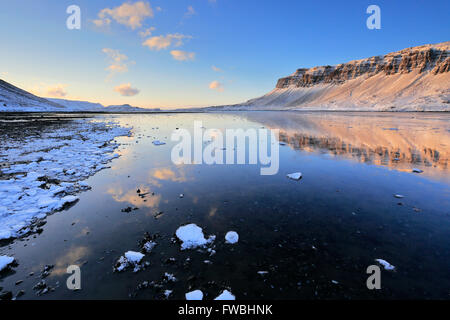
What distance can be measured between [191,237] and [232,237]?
1.07m

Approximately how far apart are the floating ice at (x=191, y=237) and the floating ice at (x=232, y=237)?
357 millimetres

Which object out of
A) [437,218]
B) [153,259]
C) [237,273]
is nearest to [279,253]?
[237,273]

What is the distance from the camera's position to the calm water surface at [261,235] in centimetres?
377

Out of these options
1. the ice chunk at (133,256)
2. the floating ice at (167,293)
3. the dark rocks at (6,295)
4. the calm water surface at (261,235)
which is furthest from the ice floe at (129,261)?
the dark rocks at (6,295)

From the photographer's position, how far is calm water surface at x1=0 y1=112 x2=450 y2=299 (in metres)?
3.77

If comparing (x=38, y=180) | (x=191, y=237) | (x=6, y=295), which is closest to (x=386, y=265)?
(x=191, y=237)

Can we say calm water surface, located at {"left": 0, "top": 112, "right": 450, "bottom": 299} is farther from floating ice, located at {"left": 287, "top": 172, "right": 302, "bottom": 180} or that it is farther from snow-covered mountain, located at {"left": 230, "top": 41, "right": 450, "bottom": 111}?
snow-covered mountain, located at {"left": 230, "top": 41, "right": 450, "bottom": 111}

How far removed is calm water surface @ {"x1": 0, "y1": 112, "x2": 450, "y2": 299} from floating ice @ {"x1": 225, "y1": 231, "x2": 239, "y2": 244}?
15 cm

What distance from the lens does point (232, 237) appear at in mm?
5133

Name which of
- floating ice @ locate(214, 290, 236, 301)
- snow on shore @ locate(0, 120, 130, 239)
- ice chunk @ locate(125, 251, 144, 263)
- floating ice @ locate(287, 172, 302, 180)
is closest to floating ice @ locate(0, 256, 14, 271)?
snow on shore @ locate(0, 120, 130, 239)

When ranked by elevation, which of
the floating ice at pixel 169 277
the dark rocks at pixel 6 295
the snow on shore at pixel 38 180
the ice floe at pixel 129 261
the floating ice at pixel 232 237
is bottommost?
the dark rocks at pixel 6 295

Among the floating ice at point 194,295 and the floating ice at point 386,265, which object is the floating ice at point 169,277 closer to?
the floating ice at point 194,295

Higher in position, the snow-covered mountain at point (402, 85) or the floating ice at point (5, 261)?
the snow-covered mountain at point (402, 85)

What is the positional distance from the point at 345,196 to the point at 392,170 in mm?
5562
